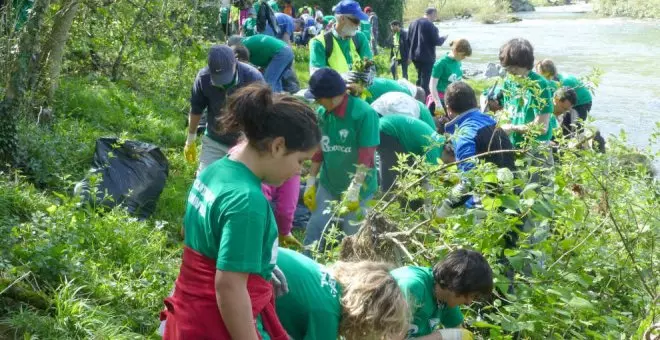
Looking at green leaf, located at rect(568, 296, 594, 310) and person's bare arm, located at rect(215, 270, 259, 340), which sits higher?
person's bare arm, located at rect(215, 270, 259, 340)

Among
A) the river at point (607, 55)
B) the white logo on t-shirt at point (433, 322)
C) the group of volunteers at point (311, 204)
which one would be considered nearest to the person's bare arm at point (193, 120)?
the group of volunteers at point (311, 204)

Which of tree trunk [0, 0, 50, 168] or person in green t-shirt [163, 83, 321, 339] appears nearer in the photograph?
person in green t-shirt [163, 83, 321, 339]

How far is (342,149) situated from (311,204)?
Result: 468mm

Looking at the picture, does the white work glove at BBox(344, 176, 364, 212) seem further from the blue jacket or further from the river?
the river

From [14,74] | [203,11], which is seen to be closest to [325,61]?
[14,74]

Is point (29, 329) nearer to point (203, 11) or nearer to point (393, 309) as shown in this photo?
point (393, 309)

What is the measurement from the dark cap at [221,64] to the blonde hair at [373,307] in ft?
7.50

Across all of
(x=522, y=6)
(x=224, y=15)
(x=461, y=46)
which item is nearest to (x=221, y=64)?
(x=461, y=46)

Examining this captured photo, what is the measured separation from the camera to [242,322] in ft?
7.22

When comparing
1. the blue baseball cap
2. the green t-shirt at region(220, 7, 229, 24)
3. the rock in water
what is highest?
the blue baseball cap

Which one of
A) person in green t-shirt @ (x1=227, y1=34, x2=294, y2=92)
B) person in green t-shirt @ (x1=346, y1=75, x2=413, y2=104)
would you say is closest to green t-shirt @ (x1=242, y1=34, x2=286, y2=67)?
person in green t-shirt @ (x1=227, y1=34, x2=294, y2=92)

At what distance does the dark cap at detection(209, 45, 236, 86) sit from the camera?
4668 millimetres

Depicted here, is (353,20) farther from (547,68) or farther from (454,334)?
(454,334)

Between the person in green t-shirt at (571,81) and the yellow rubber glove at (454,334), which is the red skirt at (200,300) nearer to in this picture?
the yellow rubber glove at (454,334)
